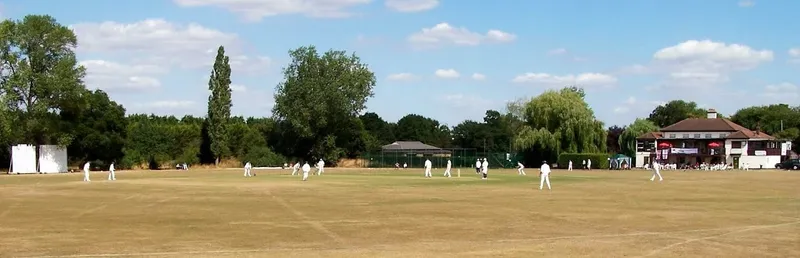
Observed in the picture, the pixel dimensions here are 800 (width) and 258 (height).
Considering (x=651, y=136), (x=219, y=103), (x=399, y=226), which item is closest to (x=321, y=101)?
(x=219, y=103)

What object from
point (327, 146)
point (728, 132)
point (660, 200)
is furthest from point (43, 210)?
point (728, 132)

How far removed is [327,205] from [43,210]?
10149mm

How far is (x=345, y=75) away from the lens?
11450 cm

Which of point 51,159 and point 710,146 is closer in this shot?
point 51,159

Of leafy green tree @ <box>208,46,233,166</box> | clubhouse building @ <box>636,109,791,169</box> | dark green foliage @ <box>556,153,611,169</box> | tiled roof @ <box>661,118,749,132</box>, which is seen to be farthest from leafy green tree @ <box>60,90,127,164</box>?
tiled roof @ <box>661,118,749,132</box>

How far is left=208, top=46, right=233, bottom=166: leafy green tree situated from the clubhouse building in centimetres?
6685

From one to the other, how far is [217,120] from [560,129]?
45693mm

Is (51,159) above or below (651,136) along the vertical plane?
below

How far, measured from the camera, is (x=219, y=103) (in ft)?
343

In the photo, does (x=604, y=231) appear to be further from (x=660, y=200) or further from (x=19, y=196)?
(x=19, y=196)

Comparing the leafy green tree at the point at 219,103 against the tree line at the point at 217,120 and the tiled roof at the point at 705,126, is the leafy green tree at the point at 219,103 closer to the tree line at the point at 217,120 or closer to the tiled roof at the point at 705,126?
the tree line at the point at 217,120

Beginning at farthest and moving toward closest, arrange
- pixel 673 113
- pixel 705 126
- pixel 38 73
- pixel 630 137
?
pixel 673 113 → pixel 630 137 → pixel 705 126 → pixel 38 73

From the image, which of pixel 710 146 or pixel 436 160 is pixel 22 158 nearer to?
pixel 436 160

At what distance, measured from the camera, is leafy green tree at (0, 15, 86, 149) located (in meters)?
81.3
